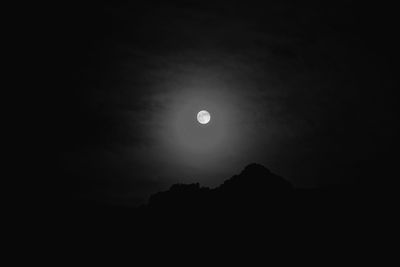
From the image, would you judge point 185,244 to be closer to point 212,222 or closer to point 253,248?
point 212,222

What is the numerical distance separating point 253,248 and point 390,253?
2575 centimetres

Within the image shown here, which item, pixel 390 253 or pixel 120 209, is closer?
pixel 390 253

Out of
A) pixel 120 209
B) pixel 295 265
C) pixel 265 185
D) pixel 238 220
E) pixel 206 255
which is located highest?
pixel 120 209

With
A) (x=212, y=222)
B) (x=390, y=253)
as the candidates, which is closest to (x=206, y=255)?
(x=212, y=222)

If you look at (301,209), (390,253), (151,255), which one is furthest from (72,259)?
(390,253)

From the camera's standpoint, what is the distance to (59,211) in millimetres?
113688

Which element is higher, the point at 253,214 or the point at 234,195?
the point at 234,195

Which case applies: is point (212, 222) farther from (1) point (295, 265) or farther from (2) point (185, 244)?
(1) point (295, 265)

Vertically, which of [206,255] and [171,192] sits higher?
[171,192]

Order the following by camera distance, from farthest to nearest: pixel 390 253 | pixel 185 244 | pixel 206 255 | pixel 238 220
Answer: pixel 238 220 → pixel 185 244 → pixel 206 255 → pixel 390 253

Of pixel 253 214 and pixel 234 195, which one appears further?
pixel 234 195

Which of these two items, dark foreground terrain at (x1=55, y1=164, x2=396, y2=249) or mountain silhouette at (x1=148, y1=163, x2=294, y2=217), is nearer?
dark foreground terrain at (x1=55, y1=164, x2=396, y2=249)

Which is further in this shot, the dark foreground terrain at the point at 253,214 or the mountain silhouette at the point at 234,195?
the mountain silhouette at the point at 234,195

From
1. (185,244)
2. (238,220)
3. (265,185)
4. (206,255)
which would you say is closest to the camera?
(206,255)
